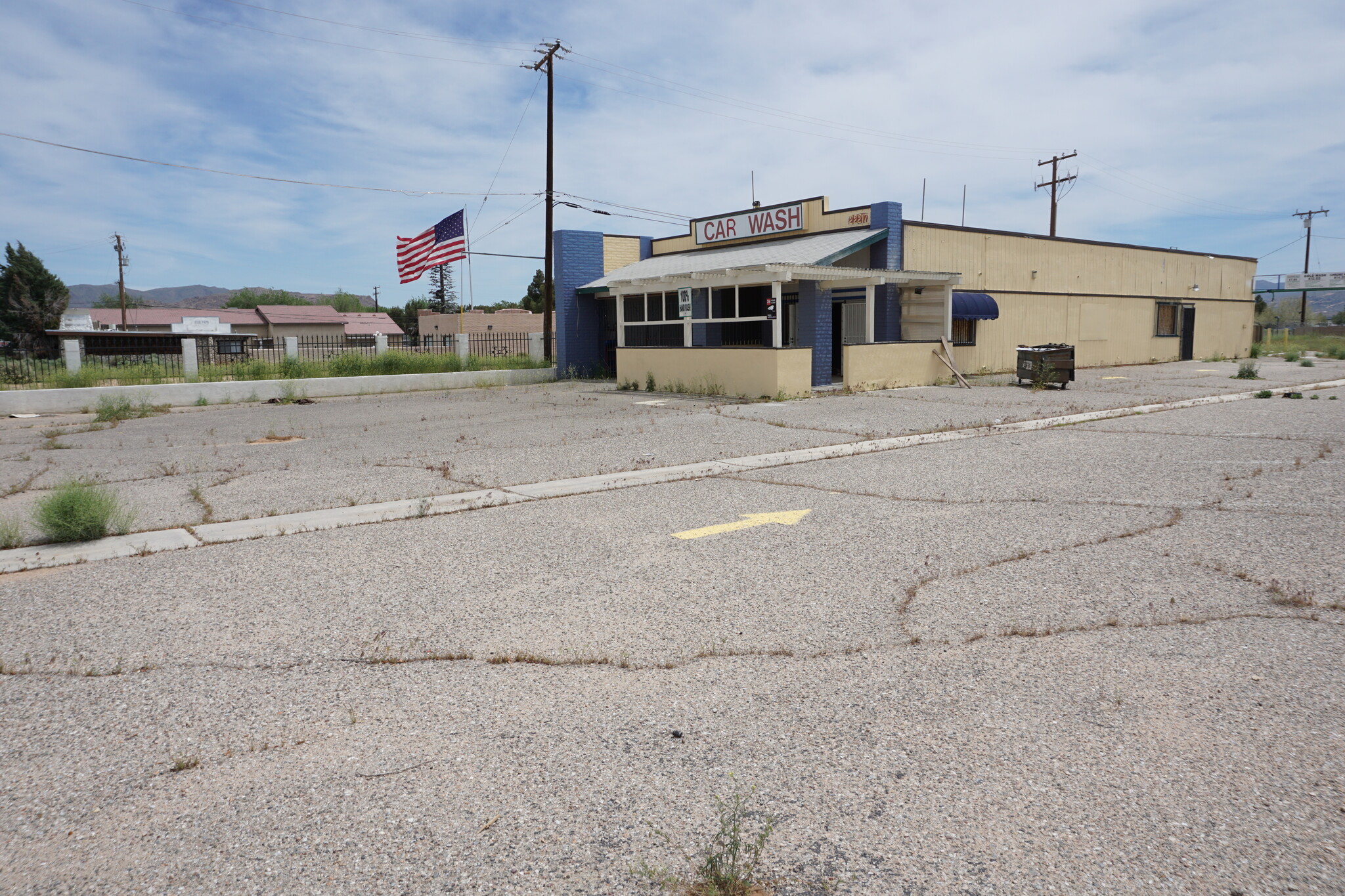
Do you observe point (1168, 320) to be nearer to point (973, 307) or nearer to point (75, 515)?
point (973, 307)

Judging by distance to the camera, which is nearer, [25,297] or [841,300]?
[841,300]

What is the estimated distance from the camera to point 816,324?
20703 mm

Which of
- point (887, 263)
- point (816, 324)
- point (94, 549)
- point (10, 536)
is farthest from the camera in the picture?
point (887, 263)

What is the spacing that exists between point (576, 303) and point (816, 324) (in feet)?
38.2

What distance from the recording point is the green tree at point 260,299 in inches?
5138

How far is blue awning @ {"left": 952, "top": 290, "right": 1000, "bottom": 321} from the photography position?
2414 centimetres

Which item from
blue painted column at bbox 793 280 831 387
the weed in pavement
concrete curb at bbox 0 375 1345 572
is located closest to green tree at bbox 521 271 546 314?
blue painted column at bbox 793 280 831 387

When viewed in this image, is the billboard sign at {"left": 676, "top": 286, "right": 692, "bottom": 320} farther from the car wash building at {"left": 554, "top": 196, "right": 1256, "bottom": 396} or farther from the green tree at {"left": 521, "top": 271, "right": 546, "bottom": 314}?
the green tree at {"left": 521, "top": 271, "right": 546, "bottom": 314}

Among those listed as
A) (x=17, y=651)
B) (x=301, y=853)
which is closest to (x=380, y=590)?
(x=17, y=651)

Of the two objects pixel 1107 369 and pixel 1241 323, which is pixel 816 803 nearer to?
pixel 1107 369

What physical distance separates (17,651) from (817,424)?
12.1 meters

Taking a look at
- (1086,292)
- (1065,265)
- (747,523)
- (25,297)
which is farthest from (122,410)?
(25,297)

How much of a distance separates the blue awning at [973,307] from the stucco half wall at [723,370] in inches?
262

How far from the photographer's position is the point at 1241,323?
128 feet
